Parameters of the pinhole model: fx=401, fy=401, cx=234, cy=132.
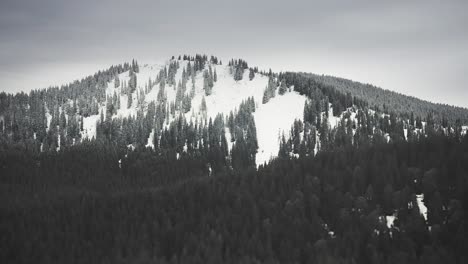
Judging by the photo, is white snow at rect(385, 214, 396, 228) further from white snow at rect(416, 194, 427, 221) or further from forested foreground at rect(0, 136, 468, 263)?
white snow at rect(416, 194, 427, 221)

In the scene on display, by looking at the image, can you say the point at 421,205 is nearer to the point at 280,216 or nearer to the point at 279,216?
the point at 280,216

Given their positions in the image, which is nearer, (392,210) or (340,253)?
(340,253)

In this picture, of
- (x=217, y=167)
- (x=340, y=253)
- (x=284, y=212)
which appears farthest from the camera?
(x=217, y=167)

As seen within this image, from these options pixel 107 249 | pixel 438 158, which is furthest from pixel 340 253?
pixel 107 249

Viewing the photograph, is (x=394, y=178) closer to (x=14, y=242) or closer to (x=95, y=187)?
(x=14, y=242)

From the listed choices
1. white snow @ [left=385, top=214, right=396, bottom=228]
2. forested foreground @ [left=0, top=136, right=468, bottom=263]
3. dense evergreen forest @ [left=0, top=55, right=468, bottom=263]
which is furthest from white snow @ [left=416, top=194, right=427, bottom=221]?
white snow @ [left=385, top=214, right=396, bottom=228]

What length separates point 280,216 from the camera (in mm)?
103812

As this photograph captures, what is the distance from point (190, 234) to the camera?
328 ft

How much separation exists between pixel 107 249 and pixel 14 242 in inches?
977

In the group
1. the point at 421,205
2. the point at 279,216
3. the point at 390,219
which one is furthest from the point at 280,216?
the point at 421,205

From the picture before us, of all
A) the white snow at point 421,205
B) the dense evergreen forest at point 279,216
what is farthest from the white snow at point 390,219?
the white snow at point 421,205

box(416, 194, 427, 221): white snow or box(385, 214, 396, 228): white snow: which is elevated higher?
box(416, 194, 427, 221): white snow

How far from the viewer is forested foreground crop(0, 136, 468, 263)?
8438 cm

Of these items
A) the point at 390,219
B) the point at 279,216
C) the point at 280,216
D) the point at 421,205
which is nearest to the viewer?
the point at 390,219
